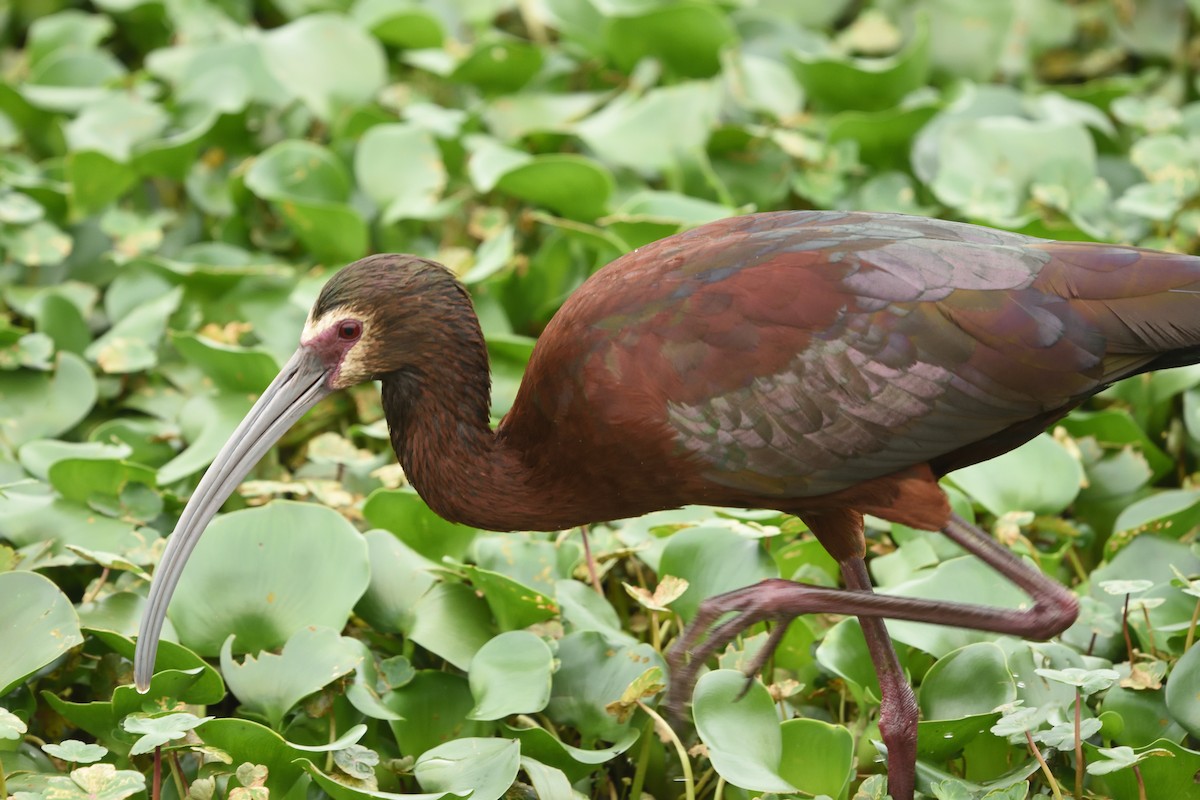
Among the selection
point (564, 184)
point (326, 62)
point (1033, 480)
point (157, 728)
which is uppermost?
point (326, 62)

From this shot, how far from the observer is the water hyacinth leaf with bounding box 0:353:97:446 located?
202 inches

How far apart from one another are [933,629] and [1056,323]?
3.31 ft

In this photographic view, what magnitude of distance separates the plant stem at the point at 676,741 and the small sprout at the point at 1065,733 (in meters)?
0.84

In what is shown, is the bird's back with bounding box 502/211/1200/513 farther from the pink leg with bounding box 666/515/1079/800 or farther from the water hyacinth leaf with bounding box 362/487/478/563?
the water hyacinth leaf with bounding box 362/487/478/563

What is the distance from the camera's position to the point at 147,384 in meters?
5.50

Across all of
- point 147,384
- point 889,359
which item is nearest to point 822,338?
point 889,359

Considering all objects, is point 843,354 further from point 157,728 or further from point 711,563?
point 157,728

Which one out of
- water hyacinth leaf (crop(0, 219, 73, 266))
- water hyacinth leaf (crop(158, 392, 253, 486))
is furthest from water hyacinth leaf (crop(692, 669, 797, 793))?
water hyacinth leaf (crop(0, 219, 73, 266))

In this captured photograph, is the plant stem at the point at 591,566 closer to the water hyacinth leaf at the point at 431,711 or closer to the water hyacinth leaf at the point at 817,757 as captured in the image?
the water hyacinth leaf at the point at 431,711

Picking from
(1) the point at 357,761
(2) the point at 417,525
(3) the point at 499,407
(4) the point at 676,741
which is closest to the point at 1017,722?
(4) the point at 676,741

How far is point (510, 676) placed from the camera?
399 cm

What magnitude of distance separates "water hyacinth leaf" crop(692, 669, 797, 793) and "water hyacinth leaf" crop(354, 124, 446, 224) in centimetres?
276

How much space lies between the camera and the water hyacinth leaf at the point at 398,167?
6082 mm

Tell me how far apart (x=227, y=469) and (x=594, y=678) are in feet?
3.62
